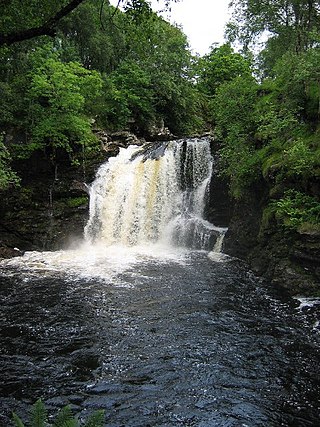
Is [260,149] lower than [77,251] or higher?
higher

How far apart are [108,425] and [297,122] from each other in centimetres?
1061

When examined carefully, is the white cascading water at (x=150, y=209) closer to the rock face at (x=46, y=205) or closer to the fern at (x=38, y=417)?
the rock face at (x=46, y=205)

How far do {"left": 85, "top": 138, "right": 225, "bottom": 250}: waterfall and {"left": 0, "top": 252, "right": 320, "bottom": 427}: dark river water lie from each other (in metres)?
4.74

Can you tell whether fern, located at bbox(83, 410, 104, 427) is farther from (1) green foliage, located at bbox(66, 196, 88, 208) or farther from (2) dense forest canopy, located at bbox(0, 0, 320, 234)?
(1) green foliage, located at bbox(66, 196, 88, 208)

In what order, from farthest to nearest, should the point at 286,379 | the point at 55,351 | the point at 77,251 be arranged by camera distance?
the point at 77,251, the point at 55,351, the point at 286,379

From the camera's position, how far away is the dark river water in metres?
5.48

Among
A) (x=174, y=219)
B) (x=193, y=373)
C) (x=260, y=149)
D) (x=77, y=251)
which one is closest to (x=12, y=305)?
(x=193, y=373)

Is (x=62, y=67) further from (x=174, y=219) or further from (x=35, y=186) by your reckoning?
(x=174, y=219)

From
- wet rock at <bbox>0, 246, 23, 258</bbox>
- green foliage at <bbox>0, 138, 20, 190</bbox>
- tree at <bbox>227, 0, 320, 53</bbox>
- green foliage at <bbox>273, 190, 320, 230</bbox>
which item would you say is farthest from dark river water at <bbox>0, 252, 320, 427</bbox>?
tree at <bbox>227, 0, 320, 53</bbox>

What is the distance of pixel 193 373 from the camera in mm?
6383

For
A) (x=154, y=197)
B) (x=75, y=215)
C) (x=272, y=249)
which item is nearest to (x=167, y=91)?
(x=154, y=197)

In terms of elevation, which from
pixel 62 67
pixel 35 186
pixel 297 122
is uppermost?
pixel 62 67

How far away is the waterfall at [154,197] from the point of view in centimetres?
1625

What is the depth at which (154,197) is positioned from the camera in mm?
17000
